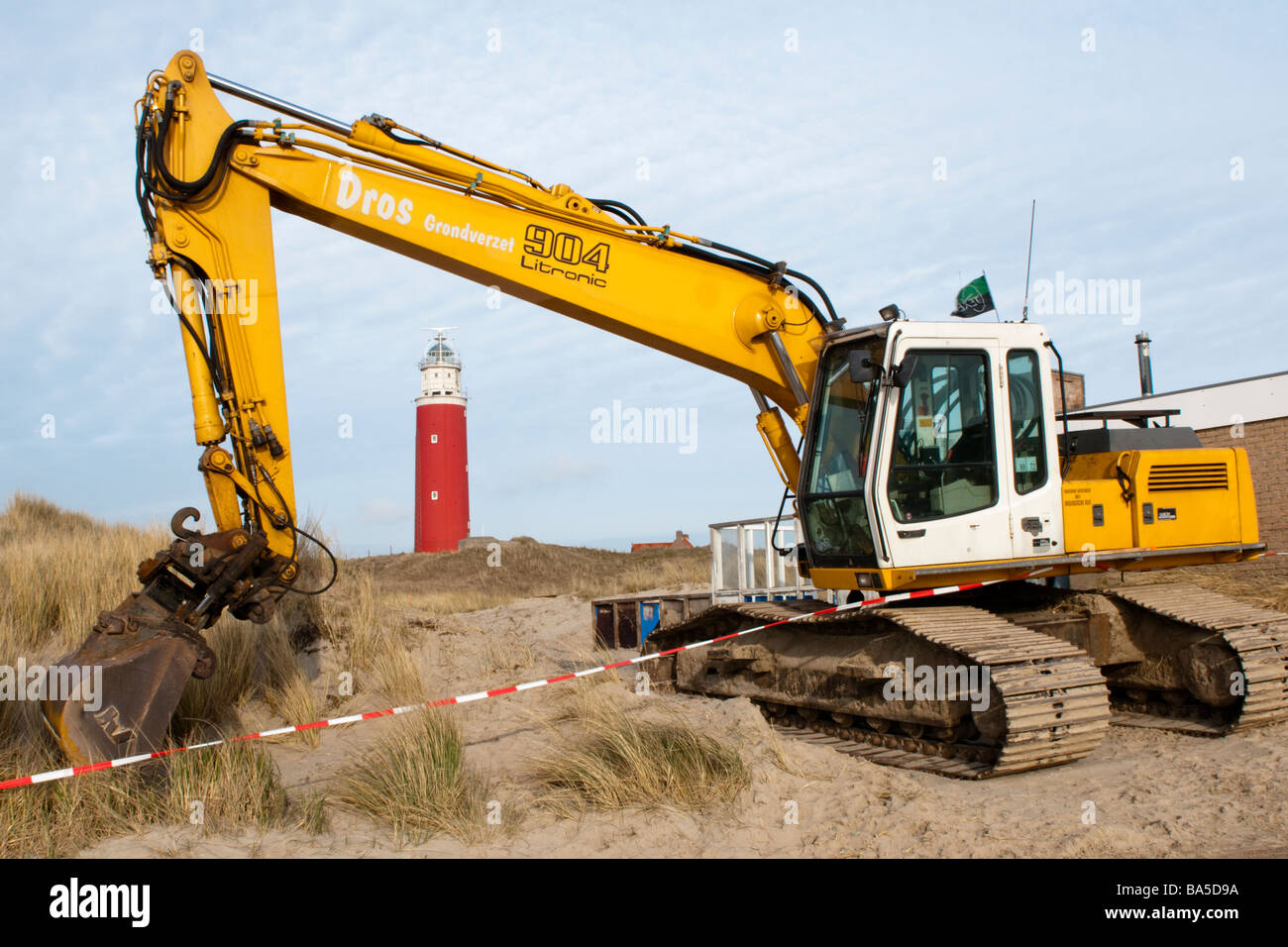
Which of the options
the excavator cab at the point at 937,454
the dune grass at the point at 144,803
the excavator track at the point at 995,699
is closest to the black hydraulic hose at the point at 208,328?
the dune grass at the point at 144,803

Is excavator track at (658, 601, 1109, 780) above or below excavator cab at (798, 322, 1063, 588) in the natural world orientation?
below

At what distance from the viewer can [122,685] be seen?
5605 millimetres

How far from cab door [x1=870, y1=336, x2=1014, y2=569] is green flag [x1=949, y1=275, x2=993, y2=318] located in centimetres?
84

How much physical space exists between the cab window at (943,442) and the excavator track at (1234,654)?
205 centimetres

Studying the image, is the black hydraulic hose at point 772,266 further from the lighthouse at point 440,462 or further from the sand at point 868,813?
the lighthouse at point 440,462

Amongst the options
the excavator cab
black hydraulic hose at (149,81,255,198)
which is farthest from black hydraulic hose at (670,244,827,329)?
black hydraulic hose at (149,81,255,198)

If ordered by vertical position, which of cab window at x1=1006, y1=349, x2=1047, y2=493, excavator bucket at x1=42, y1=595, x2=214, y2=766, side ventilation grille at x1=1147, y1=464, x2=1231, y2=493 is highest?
cab window at x1=1006, y1=349, x2=1047, y2=493

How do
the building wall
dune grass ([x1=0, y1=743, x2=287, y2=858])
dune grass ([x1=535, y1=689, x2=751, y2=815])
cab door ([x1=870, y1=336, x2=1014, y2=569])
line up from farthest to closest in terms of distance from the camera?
the building wall
cab door ([x1=870, y1=336, x2=1014, y2=569])
dune grass ([x1=535, y1=689, x2=751, y2=815])
dune grass ([x1=0, y1=743, x2=287, y2=858])

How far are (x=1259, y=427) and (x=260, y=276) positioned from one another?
1467 cm

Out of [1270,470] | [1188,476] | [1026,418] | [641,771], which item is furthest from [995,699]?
[1270,470]

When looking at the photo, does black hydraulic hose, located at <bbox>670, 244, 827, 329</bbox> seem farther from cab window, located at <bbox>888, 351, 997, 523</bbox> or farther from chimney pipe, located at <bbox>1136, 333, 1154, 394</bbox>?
chimney pipe, located at <bbox>1136, 333, 1154, 394</bbox>

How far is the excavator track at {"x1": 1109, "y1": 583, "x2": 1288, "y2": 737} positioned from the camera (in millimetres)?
7332
